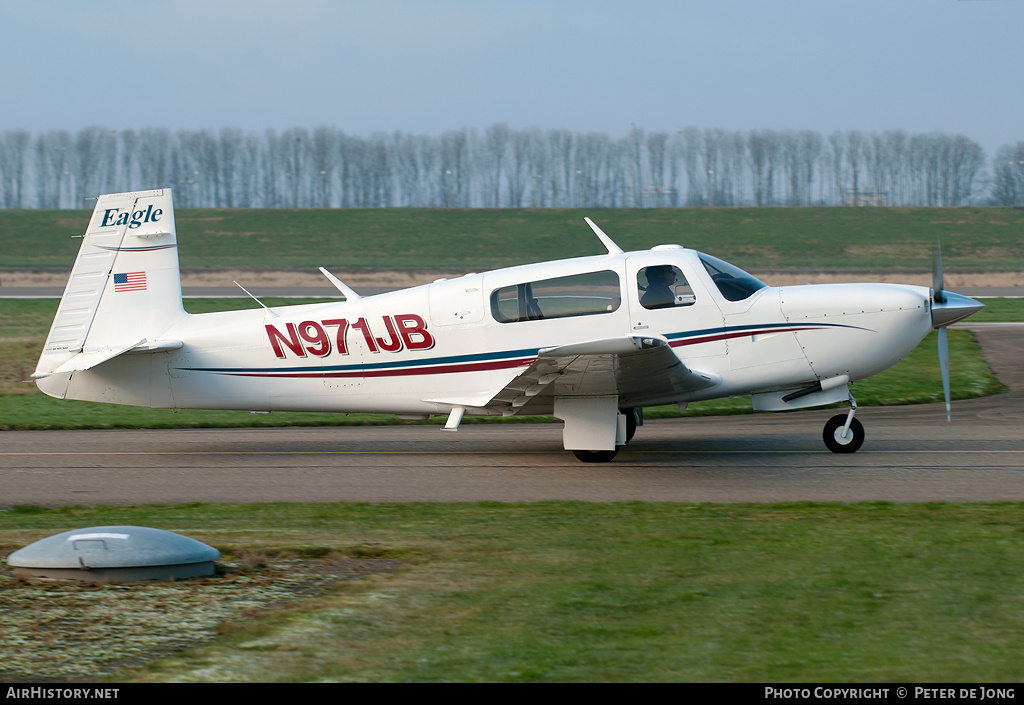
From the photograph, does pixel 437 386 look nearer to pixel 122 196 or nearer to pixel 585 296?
pixel 585 296

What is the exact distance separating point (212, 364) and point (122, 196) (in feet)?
8.37

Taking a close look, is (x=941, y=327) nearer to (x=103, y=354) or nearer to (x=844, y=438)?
(x=844, y=438)

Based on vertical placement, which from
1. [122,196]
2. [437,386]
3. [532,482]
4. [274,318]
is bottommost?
[532,482]

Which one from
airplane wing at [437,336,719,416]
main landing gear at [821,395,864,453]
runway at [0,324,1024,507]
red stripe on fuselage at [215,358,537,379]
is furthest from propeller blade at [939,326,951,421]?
red stripe on fuselage at [215,358,537,379]

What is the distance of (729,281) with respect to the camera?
11219 mm

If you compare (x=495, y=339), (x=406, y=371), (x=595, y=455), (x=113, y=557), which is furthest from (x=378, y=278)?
(x=113, y=557)

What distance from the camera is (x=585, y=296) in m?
11.1

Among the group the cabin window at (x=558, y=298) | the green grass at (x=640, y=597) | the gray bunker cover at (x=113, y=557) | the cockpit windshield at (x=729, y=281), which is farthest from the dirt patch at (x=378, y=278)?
the gray bunker cover at (x=113, y=557)

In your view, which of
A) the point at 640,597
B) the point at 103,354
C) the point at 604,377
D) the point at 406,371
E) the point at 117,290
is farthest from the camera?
the point at 117,290

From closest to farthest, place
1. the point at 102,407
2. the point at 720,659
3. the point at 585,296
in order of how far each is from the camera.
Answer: the point at 720,659, the point at 585,296, the point at 102,407

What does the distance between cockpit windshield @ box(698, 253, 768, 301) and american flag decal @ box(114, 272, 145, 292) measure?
280 inches

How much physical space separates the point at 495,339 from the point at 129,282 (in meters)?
4.85

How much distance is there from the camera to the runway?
968 cm
